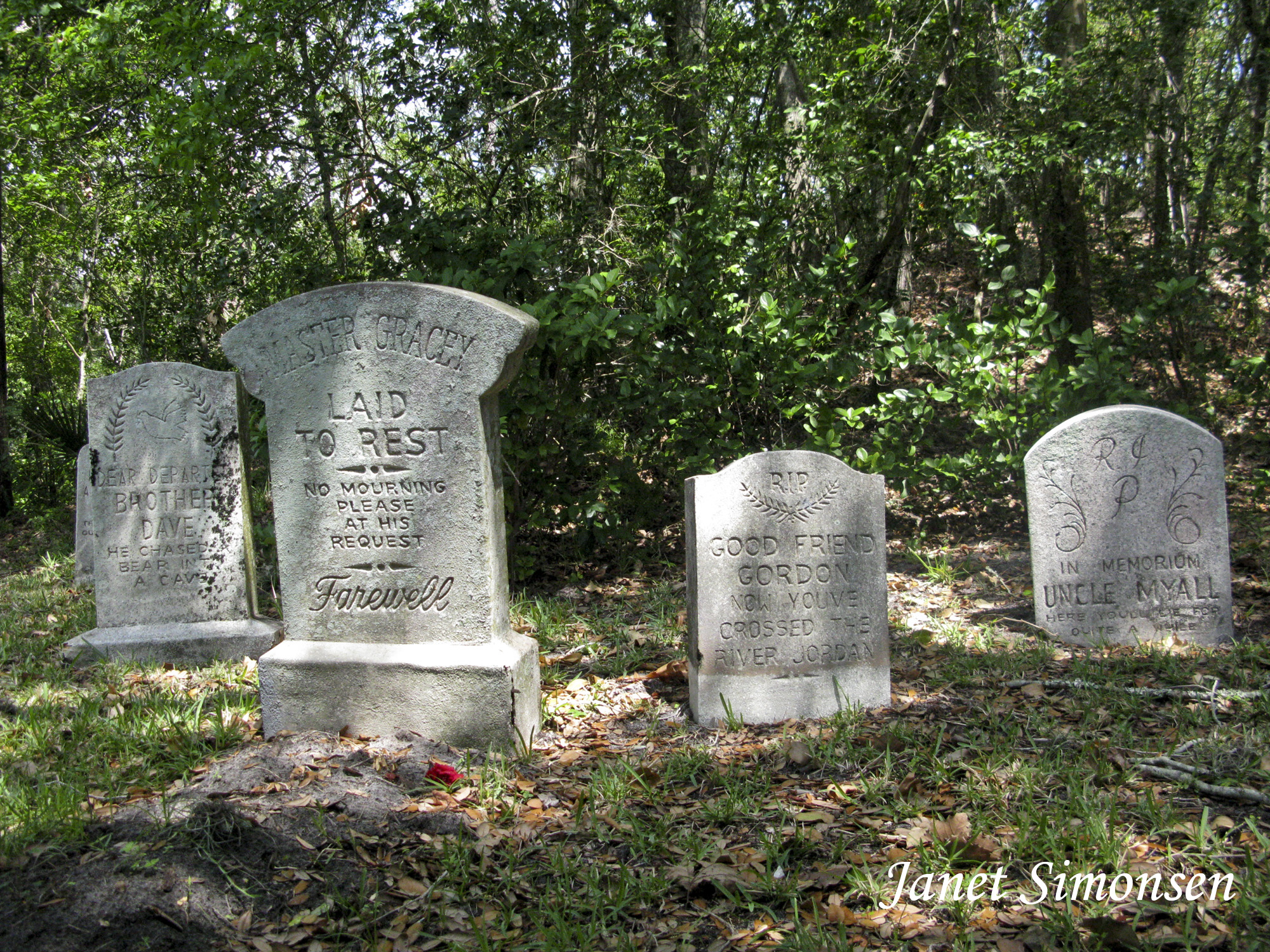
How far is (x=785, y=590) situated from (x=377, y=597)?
182 cm

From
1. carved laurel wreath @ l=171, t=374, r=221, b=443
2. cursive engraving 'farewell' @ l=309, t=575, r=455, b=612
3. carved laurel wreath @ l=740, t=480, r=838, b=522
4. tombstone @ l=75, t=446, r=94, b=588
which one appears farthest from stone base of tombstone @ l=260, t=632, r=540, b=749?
tombstone @ l=75, t=446, r=94, b=588

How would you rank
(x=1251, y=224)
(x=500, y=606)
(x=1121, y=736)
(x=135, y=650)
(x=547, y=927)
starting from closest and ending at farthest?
(x=547, y=927) < (x=1121, y=736) < (x=500, y=606) < (x=135, y=650) < (x=1251, y=224)

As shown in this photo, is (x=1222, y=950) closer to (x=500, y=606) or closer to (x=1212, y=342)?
(x=500, y=606)

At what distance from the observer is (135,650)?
5262 millimetres

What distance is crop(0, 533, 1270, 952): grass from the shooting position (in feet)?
8.04

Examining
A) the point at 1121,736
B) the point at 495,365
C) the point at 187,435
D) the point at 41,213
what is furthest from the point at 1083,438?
the point at 41,213

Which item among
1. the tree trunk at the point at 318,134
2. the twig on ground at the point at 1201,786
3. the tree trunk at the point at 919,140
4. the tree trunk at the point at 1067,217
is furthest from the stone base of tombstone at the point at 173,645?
the tree trunk at the point at 1067,217

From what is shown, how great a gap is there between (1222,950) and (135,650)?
17.4 ft

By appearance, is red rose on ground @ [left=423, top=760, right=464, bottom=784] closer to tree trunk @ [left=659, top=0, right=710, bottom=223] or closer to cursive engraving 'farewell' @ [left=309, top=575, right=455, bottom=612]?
cursive engraving 'farewell' @ [left=309, top=575, right=455, bottom=612]

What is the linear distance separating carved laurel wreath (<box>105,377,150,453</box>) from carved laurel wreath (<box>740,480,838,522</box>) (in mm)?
3672

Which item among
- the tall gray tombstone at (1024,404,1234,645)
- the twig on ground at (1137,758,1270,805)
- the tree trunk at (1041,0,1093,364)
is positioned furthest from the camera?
the tree trunk at (1041,0,1093,364)

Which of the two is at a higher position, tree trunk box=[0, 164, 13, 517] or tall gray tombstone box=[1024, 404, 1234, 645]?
tree trunk box=[0, 164, 13, 517]

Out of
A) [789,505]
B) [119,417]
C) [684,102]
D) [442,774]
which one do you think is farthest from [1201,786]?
[684,102]

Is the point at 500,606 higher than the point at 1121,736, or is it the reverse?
the point at 500,606
